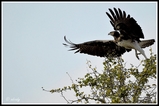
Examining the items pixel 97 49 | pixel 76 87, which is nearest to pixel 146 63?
pixel 76 87

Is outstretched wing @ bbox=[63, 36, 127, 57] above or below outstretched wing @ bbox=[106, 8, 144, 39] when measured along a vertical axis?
below

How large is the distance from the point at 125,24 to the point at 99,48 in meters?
1.56

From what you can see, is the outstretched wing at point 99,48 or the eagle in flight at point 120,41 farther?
the outstretched wing at point 99,48

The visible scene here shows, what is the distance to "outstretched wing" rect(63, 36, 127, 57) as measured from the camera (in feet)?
37.0

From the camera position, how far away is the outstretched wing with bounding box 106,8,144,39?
10234mm

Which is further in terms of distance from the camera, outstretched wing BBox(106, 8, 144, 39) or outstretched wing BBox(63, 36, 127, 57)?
outstretched wing BBox(63, 36, 127, 57)

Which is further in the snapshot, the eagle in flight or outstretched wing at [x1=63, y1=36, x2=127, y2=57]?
outstretched wing at [x1=63, y1=36, x2=127, y2=57]

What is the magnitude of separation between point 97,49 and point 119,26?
4.72ft

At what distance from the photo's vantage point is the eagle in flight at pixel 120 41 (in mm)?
10305

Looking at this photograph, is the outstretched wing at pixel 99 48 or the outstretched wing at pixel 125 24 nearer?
the outstretched wing at pixel 125 24

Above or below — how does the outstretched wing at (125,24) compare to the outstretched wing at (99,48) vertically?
above

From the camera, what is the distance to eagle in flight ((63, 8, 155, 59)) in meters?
10.3

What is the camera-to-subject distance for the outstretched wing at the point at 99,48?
11290 millimetres

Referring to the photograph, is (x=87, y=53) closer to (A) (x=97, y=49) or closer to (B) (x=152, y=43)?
(A) (x=97, y=49)
